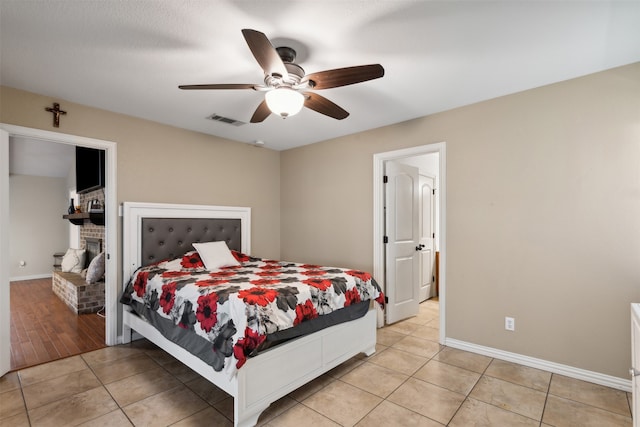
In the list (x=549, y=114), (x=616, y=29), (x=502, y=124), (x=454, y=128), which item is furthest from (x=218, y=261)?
(x=616, y=29)

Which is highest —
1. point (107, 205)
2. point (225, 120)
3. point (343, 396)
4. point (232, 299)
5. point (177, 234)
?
point (225, 120)

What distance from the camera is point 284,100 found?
199 centimetres

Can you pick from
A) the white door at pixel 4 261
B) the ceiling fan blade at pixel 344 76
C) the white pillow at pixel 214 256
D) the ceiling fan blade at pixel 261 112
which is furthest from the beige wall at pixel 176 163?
the ceiling fan blade at pixel 344 76

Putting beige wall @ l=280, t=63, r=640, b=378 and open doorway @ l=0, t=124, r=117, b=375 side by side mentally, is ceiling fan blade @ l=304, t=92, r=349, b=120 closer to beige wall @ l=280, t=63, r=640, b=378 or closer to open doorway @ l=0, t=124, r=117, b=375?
beige wall @ l=280, t=63, r=640, b=378

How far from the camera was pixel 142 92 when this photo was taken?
2711mm

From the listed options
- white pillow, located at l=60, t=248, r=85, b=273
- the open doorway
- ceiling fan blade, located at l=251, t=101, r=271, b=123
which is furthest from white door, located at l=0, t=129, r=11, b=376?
white pillow, located at l=60, t=248, r=85, b=273

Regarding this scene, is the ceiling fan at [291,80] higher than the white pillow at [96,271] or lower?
higher

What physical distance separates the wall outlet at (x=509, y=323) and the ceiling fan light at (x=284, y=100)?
2.59 m

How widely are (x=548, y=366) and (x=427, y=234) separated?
2421 millimetres

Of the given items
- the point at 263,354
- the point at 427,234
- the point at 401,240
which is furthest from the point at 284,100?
→ the point at 427,234

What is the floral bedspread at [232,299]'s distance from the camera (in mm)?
1870

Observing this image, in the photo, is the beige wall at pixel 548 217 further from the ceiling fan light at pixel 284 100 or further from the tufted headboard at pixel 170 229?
the tufted headboard at pixel 170 229

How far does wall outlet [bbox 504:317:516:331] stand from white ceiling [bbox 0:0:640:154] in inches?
→ 80.2

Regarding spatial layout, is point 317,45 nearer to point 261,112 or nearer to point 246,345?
point 261,112
